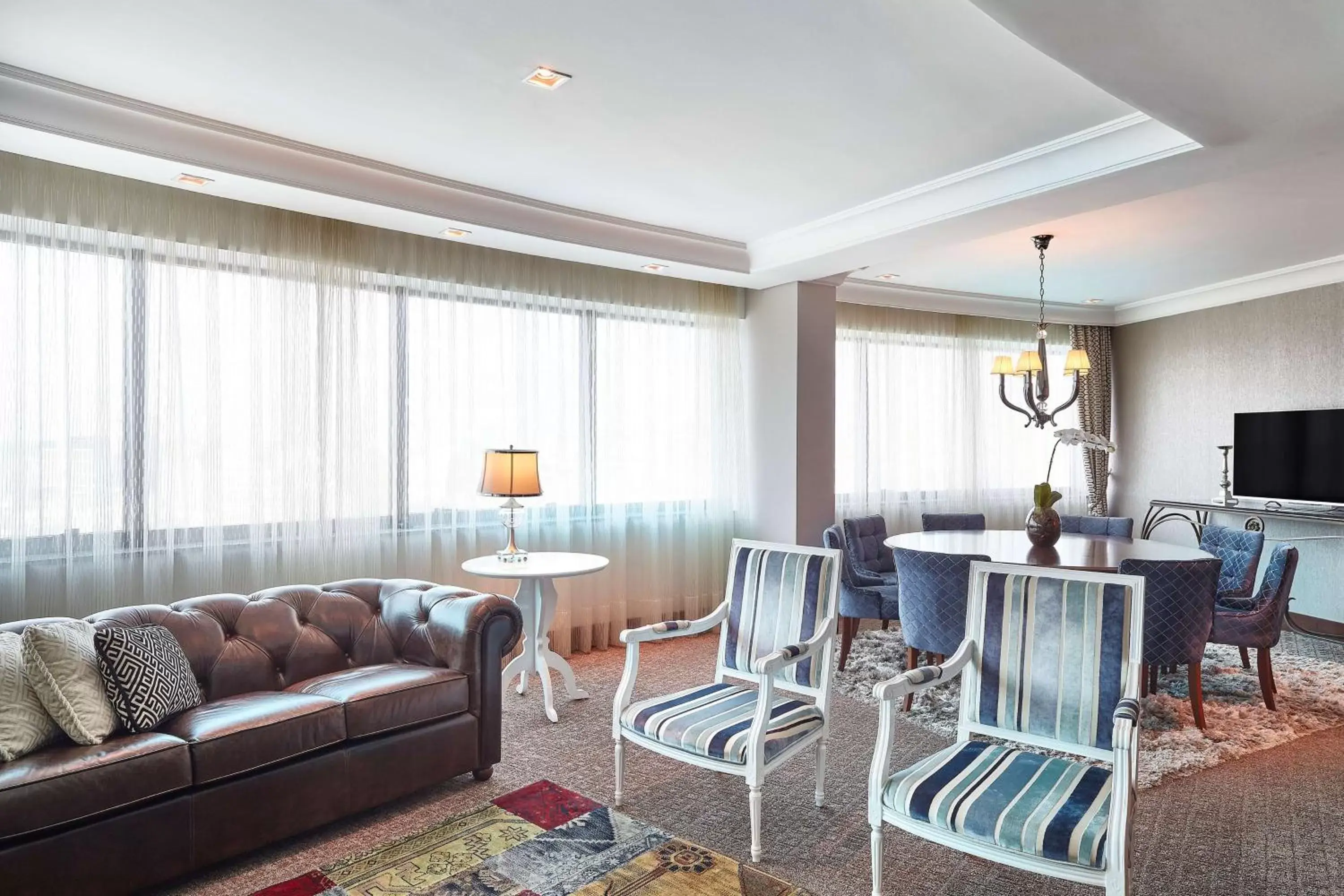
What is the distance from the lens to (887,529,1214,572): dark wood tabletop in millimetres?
4160

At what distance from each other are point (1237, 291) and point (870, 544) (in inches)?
153

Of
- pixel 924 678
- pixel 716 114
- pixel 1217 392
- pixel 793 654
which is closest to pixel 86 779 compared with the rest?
pixel 793 654

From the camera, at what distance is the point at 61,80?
3.12m

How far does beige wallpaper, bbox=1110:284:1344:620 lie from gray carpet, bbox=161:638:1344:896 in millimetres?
3021

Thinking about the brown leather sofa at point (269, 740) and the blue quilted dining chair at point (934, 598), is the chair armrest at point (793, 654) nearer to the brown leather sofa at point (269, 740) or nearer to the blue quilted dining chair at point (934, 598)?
the blue quilted dining chair at point (934, 598)

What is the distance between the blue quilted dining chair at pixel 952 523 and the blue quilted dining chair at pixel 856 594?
0.67 meters

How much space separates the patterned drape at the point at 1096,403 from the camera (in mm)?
7883

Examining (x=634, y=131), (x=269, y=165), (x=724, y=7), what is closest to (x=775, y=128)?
(x=634, y=131)

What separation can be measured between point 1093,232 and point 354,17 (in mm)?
4414

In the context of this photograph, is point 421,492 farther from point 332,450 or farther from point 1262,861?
point 1262,861

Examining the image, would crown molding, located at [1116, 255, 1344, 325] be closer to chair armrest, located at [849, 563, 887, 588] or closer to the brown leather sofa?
chair armrest, located at [849, 563, 887, 588]

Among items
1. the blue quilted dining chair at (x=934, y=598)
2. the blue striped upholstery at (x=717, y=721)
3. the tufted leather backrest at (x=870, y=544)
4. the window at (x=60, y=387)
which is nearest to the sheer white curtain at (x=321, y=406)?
the window at (x=60, y=387)

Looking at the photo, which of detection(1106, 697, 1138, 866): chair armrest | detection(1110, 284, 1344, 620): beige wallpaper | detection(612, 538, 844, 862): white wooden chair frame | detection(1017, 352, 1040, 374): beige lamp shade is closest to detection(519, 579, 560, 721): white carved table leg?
detection(612, 538, 844, 862): white wooden chair frame

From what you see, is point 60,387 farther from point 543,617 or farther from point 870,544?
point 870,544
